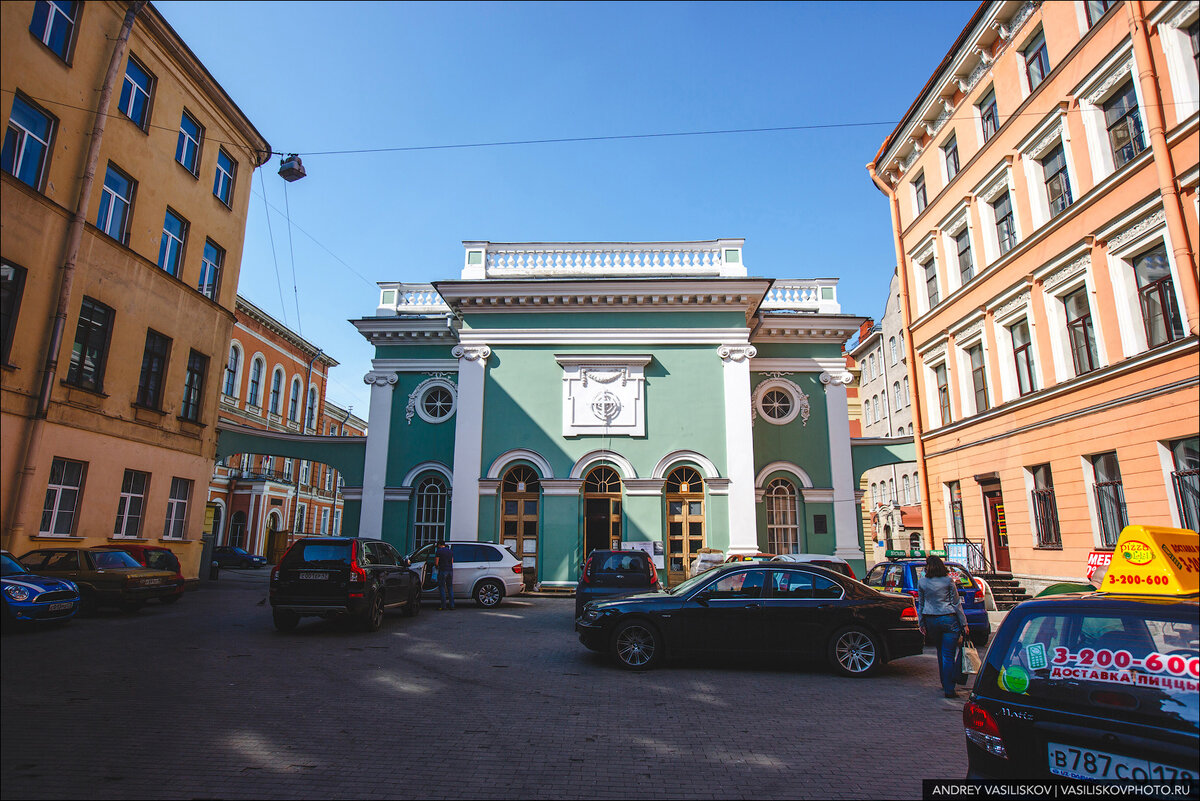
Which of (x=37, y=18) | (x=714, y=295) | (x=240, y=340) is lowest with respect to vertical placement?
(x=37, y=18)

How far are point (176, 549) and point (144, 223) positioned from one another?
11282 mm

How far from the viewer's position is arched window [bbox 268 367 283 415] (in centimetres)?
4218

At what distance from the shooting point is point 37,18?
11.1ft

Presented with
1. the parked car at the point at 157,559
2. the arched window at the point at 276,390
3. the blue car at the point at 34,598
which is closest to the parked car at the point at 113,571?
the parked car at the point at 157,559

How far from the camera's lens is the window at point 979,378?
60.8ft

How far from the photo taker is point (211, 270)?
53.8ft

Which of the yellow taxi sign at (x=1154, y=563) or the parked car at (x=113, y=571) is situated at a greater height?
the yellow taxi sign at (x=1154, y=563)

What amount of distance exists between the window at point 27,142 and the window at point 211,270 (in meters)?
12.9

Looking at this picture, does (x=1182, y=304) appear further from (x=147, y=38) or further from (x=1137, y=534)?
(x=147, y=38)

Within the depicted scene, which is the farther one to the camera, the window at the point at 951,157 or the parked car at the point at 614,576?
the window at the point at 951,157

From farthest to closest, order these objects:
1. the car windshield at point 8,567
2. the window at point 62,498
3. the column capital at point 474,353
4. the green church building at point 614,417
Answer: the column capital at point 474,353 < the green church building at point 614,417 < the window at point 62,498 < the car windshield at point 8,567

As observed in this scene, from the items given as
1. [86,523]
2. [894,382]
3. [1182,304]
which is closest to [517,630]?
[86,523]

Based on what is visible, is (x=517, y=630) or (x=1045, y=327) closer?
(x=517, y=630)

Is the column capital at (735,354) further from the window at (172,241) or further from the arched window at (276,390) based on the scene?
the arched window at (276,390)
